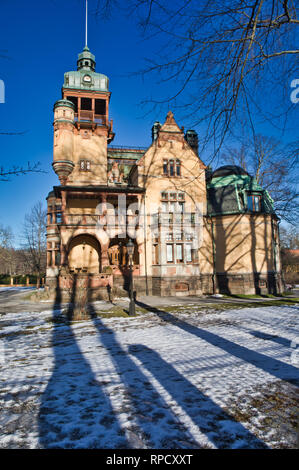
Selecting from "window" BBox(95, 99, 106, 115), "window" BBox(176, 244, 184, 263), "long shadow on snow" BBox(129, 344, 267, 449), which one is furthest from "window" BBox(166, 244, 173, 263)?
"window" BBox(95, 99, 106, 115)

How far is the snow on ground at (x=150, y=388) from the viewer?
11.5 ft

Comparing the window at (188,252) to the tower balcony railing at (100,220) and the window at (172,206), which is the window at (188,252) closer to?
the window at (172,206)

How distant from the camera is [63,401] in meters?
4.52

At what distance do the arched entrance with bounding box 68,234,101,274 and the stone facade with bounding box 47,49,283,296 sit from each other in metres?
0.10

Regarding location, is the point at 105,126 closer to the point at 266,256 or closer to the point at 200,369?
the point at 266,256

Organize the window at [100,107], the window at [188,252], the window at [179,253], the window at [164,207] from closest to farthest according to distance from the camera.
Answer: the window at [179,253] < the window at [188,252] < the window at [164,207] < the window at [100,107]

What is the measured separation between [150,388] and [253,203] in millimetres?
23369

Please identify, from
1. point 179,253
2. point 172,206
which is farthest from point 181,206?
point 179,253

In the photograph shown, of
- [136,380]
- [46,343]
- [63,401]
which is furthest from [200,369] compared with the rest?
[46,343]

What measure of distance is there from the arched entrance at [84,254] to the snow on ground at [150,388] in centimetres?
1741

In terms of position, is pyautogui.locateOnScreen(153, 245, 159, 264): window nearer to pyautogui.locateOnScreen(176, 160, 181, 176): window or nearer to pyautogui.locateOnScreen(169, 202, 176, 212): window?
pyautogui.locateOnScreen(169, 202, 176, 212): window

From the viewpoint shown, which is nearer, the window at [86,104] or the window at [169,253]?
the window at [169,253]

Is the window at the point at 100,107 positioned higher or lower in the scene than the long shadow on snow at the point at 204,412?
higher

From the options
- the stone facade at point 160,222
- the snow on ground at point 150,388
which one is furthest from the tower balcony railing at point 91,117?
the snow on ground at point 150,388
